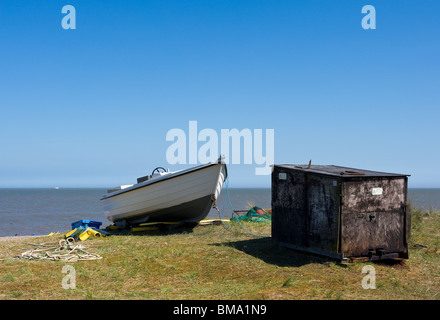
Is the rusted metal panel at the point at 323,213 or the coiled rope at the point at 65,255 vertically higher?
the rusted metal panel at the point at 323,213

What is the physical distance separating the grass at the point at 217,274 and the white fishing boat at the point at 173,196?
3.03m

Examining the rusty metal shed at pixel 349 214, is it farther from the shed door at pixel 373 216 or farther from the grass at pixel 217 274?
the grass at pixel 217 274

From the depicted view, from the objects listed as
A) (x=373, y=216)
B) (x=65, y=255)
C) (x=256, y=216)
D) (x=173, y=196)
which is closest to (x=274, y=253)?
(x=373, y=216)

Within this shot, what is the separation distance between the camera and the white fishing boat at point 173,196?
12922 mm

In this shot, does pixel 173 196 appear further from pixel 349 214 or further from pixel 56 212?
pixel 56 212

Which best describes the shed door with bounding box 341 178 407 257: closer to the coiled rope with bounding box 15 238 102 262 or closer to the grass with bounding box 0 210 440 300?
the grass with bounding box 0 210 440 300

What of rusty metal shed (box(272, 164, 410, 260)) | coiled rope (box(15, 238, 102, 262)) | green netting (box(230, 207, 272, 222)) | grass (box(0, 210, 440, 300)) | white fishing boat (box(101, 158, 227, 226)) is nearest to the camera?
grass (box(0, 210, 440, 300))

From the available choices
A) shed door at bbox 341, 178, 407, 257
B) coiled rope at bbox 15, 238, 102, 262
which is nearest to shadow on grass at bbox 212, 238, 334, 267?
shed door at bbox 341, 178, 407, 257

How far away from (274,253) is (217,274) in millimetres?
1984

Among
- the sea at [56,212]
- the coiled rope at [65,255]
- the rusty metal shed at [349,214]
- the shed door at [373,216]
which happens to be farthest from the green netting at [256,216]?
the shed door at [373,216]

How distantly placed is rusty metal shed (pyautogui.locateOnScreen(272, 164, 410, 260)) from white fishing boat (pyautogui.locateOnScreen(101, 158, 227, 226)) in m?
4.69

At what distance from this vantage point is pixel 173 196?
13203 millimetres

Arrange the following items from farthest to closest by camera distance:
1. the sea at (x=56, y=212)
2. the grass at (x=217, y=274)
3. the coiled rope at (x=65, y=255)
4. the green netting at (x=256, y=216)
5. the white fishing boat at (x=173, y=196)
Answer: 1. the sea at (x=56, y=212)
2. the green netting at (x=256, y=216)
3. the white fishing boat at (x=173, y=196)
4. the coiled rope at (x=65, y=255)
5. the grass at (x=217, y=274)

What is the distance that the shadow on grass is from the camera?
7910mm
